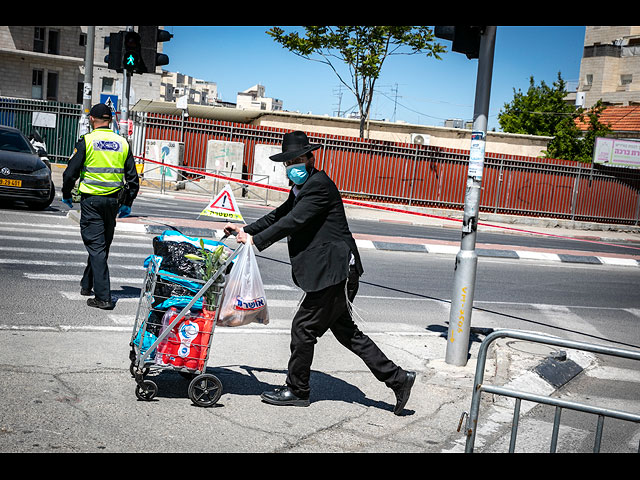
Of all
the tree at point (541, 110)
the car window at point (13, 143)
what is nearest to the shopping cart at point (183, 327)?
the car window at point (13, 143)

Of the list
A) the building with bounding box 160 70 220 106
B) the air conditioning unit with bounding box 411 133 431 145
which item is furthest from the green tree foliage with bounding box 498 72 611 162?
the building with bounding box 160 70 220 106

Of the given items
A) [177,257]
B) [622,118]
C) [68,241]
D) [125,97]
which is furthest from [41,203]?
[622,118]

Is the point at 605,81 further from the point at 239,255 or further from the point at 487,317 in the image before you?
the point at 239,255

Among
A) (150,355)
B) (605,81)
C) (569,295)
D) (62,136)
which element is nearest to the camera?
(150,355)

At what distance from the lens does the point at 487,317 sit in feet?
31.8

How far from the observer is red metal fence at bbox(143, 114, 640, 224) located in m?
27.4

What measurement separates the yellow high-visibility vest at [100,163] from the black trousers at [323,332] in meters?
3.15

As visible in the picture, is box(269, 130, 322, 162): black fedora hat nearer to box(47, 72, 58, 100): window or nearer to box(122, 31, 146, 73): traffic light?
box(122, 31, 146, 73): traffic light

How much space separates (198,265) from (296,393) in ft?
3.88

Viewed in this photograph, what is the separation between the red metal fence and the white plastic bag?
21709 millimetres

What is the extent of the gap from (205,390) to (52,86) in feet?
169

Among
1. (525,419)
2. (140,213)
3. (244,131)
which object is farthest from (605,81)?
(525,419)

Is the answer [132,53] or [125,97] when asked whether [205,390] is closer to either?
[132,53]

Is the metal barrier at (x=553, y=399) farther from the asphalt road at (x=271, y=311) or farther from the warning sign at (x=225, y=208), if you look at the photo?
the warning sign at (x=225, y=208)
